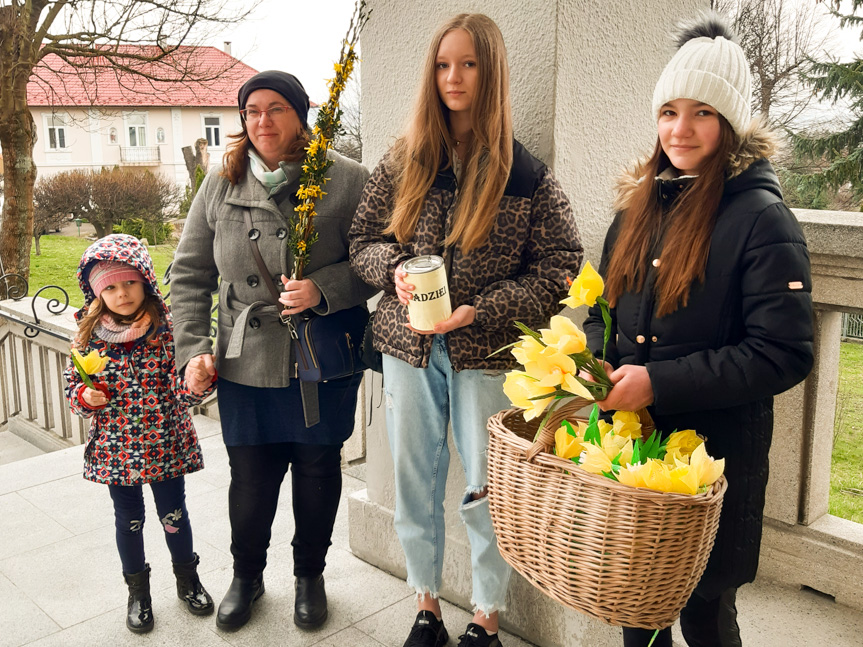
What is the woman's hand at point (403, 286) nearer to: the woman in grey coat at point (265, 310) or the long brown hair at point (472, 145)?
the long brown hair at point (472, 145)

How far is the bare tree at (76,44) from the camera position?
10344mm

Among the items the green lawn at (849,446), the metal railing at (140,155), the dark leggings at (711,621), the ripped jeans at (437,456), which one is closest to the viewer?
Answer: the dark leggings at (711,621)

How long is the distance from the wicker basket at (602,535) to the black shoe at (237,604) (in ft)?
4.50

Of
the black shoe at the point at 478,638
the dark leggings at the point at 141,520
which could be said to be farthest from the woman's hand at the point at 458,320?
the dark leggings at the point at 141,520

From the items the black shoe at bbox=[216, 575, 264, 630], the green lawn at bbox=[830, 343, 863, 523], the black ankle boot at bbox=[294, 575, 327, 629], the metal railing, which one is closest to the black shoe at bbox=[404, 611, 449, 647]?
the black ankle boot at bbox=[294, 575, 327, 629]

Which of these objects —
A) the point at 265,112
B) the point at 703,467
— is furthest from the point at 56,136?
the point at 703,467

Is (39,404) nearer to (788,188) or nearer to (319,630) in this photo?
(319,630)

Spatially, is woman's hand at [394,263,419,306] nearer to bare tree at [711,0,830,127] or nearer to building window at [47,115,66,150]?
bare tree at [711,0,830,127]

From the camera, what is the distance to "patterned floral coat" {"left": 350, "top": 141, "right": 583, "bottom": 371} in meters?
2.02

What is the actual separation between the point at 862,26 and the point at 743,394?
15264mm

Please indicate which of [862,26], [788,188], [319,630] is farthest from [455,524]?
[862,26]

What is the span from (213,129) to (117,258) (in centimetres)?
2433

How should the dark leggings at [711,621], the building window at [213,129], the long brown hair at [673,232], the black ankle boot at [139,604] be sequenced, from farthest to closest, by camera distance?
the building window at [213,129]
the black ankle boot at [139,604]
the dark leggings at [711,621]
the long brown hair at [673,232]

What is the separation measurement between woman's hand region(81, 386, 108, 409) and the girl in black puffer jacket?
5.48ft
